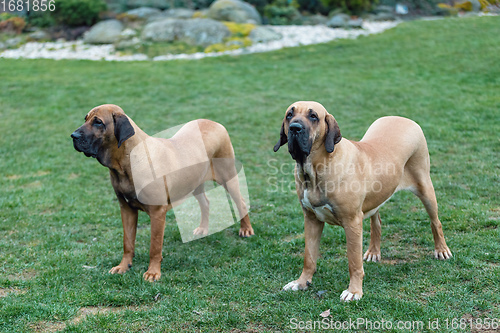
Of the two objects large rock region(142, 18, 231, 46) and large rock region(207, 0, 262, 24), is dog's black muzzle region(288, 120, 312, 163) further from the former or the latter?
large rock region(207, 0, 262, 24)

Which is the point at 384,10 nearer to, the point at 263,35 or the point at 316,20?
the point at 316,20

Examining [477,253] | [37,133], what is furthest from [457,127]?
[37,133]

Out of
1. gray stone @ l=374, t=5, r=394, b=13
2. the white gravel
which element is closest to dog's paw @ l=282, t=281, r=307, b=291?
the white gravel

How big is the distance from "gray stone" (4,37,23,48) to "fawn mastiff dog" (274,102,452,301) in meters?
19.2

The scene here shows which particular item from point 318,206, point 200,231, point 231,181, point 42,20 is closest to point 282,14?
point 42,20

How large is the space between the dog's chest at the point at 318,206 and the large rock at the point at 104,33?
1741 cm

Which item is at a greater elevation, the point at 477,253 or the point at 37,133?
the point at 477,253

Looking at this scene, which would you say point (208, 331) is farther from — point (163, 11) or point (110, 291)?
point (163, 11)

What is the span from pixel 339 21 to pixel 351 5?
7.89ft

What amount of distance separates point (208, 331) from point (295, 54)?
15.4 meters

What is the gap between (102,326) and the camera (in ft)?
13.9

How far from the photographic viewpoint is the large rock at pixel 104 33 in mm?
19922

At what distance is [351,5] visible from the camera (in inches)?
941

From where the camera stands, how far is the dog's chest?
14.8 ft
